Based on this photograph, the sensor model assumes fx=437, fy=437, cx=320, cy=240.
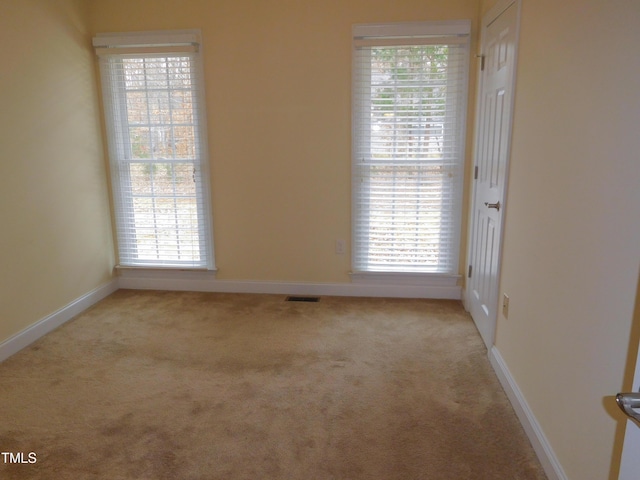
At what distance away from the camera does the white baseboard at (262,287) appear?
3781 mm

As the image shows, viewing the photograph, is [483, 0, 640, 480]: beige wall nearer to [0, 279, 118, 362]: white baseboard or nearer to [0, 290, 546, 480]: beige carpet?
[0, 290, 546, 480]: beige carpet

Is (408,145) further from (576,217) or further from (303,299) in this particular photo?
(576,217)

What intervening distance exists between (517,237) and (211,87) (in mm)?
2641

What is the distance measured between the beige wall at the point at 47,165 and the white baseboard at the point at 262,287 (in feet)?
1.16

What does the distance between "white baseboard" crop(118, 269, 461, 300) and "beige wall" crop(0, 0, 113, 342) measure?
0.35 m

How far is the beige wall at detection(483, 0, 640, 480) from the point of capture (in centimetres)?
132

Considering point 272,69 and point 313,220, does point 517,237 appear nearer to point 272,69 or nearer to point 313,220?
point 313,220

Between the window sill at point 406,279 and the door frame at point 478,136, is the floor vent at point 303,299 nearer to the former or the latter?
the window sill at point 406,279

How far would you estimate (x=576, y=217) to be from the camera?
63.4 inches

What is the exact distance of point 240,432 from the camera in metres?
2.09

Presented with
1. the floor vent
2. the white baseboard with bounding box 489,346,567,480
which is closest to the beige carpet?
the white baseboard with bounding box 489,346,567,480

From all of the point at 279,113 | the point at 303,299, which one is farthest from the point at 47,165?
the point at 303,299

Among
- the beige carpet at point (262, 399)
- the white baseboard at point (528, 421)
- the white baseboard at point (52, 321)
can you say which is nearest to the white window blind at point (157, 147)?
the white baseboard at point (52, 321)

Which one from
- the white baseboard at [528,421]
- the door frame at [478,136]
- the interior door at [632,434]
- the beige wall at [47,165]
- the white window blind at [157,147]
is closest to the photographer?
the interior door at [632,434]
